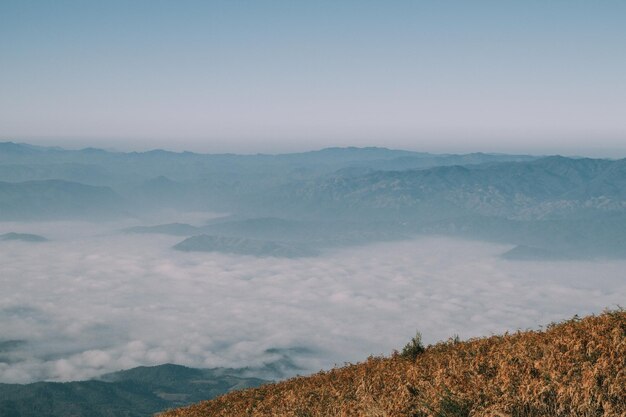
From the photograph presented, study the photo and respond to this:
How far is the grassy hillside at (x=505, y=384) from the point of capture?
833cm

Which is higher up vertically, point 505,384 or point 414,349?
point 505,384

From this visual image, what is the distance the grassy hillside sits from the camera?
8.33 metres

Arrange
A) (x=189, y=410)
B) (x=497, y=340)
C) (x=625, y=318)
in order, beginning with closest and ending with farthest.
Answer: (x=625, y=318)
(x=497, y=340)
(x=189, y=410)

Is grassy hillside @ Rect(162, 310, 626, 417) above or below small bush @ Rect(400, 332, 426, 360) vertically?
above

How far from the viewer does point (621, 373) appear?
30.3ft

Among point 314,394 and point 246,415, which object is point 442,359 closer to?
point 314,394

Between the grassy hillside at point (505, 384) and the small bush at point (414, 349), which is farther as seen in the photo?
the small bush at point (414, 349)

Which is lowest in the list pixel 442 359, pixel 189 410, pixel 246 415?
pixel 189 410

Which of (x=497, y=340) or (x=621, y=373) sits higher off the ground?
(x=621, y=373)

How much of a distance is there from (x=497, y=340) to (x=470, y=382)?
19.9ft

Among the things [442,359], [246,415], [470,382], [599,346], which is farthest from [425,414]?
[246,415]

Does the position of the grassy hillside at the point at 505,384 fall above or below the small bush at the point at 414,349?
above

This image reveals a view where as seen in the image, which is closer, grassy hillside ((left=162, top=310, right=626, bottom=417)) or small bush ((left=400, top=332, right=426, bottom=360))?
grassy hillside ((left=162, top=310, right=626, bottom=417))

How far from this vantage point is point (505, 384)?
9.13 meters
